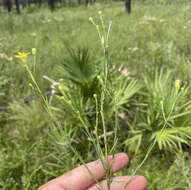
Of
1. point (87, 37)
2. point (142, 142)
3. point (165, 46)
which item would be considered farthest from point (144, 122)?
point (87, 37)

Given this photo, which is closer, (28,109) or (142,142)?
(142,142)

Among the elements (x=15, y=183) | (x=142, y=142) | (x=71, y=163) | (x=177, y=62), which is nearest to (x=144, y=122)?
(x=142, y=142)

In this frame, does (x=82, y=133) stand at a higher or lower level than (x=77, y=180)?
lower

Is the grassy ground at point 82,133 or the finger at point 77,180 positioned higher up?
the finger at point 77,180

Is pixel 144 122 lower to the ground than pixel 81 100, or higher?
lower

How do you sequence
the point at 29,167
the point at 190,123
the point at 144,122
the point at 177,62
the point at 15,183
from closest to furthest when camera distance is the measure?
the point at 15,183 → the point at 29,167 → the point at 190,123 → the point at 144,122 → the point at 177,62

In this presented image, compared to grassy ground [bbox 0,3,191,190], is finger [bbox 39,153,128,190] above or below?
above

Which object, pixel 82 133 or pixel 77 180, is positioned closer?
pixel 77 180

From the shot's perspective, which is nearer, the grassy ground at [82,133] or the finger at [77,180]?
the finger at [77,180]

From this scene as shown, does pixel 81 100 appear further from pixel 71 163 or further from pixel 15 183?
pixel 15 183

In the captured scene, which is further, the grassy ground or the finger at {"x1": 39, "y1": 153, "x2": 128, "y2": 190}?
the grassy ground

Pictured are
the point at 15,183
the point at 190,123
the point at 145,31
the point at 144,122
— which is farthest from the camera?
the point at 145,31
